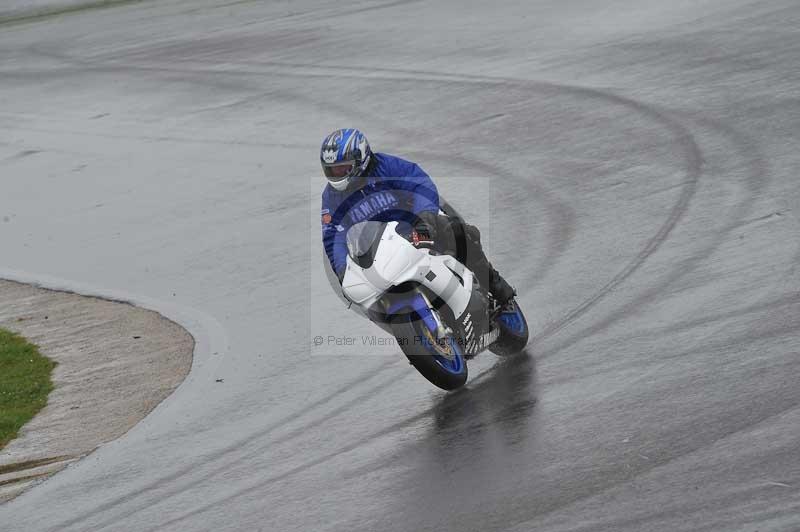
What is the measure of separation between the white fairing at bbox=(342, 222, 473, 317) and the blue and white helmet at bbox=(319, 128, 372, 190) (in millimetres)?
500

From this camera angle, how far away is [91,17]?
112ft

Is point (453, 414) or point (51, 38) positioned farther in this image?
point (51, 38)

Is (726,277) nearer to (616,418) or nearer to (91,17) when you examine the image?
(616,418)

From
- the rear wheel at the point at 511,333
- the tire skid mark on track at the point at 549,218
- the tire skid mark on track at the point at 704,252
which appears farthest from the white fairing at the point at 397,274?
the tire skid mark on track at the point at 549,218

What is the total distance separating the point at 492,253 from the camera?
12.1 meters

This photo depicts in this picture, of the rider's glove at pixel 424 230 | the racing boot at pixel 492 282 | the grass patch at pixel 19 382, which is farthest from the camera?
the grass patch at pixel 19 382

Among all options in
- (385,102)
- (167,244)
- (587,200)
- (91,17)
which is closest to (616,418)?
(587,200)

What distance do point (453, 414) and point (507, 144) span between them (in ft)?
25.9

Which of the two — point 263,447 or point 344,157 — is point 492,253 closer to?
point 344,157

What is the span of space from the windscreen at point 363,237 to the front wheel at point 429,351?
54 centimetres

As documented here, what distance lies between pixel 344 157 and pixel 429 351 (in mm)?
1497

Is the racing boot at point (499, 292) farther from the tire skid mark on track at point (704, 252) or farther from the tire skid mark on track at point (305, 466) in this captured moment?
the tire skid mark on track at point (305, 466)

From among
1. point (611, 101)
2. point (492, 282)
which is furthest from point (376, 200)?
point (611, 101)

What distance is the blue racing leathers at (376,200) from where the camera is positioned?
363 inches
